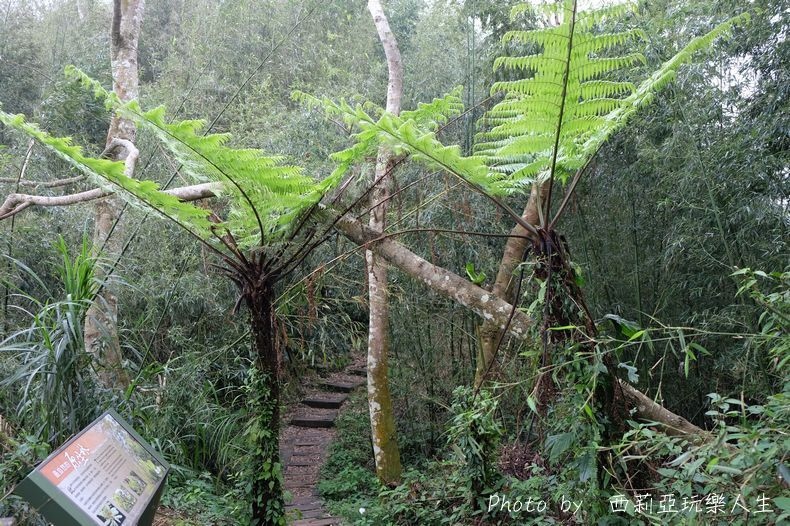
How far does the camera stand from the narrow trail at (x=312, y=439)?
4238 mm

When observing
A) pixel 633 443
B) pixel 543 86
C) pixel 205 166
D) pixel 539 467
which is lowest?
pixel 539 467

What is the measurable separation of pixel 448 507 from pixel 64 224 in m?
4.13

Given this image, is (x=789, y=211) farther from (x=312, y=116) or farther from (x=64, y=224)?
(x=64, y=224)

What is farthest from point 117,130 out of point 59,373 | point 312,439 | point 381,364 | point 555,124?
point 312,439

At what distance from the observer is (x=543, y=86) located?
6.04 feet

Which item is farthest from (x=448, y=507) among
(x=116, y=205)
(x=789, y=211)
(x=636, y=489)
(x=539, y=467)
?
(x=116, y=205)

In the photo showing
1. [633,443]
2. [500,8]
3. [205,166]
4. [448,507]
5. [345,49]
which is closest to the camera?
[633,443]

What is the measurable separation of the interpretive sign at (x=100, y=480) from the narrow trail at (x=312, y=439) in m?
1.67

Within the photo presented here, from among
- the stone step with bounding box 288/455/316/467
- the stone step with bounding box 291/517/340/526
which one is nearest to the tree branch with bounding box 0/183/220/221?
the stone step with bounding box 291/517/340/526

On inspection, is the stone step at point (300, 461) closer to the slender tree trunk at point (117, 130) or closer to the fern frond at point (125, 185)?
the slender tree trunk at point (117, 130)

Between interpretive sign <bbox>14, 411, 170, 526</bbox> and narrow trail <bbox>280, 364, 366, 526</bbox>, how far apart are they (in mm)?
1666

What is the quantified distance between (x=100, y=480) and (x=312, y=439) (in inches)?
159

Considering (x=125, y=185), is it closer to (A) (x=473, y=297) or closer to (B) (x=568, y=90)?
(A) (x=473, y=297)

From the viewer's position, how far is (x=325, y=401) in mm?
6297
